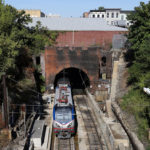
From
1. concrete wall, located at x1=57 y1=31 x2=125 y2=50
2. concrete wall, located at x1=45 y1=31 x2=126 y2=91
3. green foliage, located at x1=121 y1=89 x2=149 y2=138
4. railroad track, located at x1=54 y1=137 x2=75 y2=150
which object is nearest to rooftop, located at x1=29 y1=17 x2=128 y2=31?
concrete wall, located at x1=57 y1=31 x2=125 y2=50

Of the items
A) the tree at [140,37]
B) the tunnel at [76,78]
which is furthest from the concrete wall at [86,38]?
the tree at [140,37]

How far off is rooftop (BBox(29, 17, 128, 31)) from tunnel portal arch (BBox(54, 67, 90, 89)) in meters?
8.76

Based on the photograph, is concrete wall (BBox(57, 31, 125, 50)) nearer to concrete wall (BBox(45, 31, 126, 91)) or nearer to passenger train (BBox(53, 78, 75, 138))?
concrete wall (BBox(45, 31, 126, 91))

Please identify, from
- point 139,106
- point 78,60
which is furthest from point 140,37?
point 78,60

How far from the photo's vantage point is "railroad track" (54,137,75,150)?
19.5 m

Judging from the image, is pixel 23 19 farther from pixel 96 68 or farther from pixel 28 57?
pixel 96 68

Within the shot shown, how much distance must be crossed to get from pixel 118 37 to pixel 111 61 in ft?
21.1

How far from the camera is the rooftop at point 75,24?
39.3 m

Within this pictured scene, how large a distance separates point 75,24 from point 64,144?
28651 mm

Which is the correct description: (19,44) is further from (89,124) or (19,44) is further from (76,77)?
(76,77)

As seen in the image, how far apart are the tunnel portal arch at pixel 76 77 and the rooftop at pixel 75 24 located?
876 centimetres

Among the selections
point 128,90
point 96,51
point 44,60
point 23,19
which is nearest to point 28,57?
point 44,60

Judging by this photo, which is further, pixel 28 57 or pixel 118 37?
pixel 118 37

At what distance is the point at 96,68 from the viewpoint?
1304 inches
